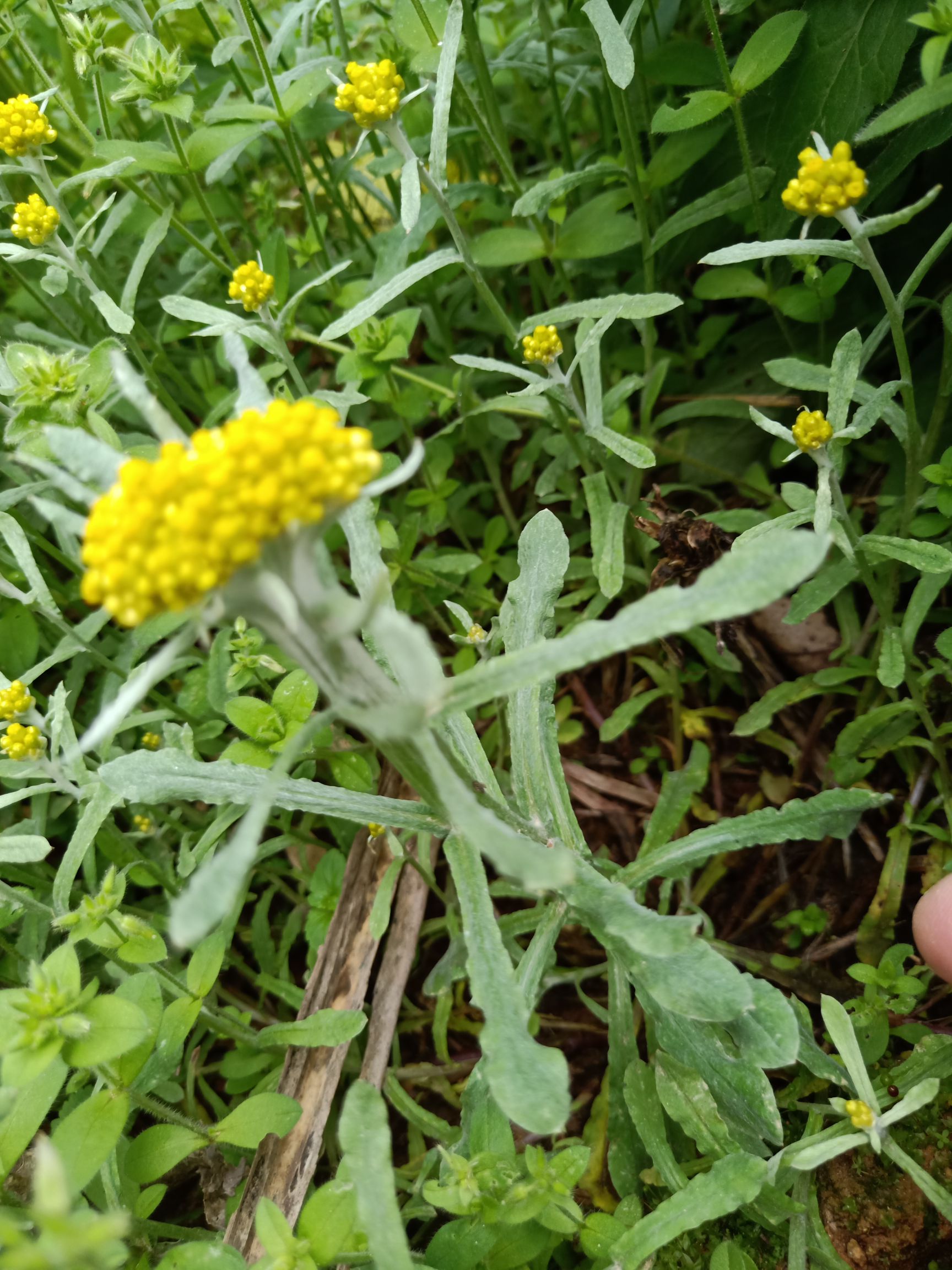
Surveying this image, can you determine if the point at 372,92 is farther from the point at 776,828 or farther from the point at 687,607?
the point at 776,828

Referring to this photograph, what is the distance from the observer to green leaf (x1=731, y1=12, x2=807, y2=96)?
75.3 inches

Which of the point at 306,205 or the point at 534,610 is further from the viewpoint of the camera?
the point at 306,205

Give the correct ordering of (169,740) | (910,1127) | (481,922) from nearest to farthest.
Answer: (481,922) < (910,1127) < (169,740)

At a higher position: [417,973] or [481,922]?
[481,922]

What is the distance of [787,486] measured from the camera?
193 centimetres

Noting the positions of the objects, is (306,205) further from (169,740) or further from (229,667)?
(169,740)

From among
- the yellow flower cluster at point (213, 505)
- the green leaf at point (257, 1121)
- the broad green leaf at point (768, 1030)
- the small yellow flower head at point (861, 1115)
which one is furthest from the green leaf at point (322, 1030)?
the yellow flower cluster at point (213, 505)

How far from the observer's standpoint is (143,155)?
7.37 feet

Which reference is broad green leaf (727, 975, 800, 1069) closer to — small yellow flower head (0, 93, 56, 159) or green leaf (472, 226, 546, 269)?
green leaf (472, 226, 546, 269)

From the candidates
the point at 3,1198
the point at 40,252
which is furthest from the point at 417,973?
the point at 40,252

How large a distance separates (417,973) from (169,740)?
0.85 meters

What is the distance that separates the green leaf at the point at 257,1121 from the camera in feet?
5.23

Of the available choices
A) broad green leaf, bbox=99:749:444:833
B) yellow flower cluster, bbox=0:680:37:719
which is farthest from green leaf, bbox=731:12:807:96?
yellow flower cluster, bbox=0:680:37:719

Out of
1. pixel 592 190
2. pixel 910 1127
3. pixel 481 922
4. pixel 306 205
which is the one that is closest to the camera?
pixel 481 922
